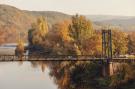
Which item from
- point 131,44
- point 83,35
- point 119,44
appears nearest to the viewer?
point 119,44

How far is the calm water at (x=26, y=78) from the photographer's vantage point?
84.4 meters

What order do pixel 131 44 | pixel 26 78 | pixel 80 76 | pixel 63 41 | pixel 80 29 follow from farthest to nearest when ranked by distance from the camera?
pixel 63 41
pixel 131 44
pixel 80 29
pixel 26 78
pixel 80 76

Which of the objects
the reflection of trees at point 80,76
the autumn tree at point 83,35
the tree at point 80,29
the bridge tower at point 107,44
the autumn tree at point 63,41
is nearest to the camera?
the reflection of trees at point 80,76

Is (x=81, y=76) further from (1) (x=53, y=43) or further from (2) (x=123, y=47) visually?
(1) (x=53, y=43)

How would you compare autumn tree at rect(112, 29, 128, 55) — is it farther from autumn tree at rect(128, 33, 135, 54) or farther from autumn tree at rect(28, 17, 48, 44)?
autumn tree at rect(28, 17, 48, 44)

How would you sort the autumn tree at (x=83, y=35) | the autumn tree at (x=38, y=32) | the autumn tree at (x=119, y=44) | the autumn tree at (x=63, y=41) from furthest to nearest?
the autumn tree at (x=38, y=32)
the autumn tree at (x=63, y=41)
the autumn tree at (x=119, y=44)
the autumn tree at (x=83, y=35)

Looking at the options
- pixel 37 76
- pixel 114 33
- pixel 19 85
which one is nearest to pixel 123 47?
pixel 114 33

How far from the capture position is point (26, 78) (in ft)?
321

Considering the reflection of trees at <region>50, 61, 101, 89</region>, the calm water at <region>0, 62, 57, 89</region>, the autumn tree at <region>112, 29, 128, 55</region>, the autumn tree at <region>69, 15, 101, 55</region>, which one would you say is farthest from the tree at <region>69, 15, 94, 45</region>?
the reflection of trees at <region>50, 61, 101, 89</region>

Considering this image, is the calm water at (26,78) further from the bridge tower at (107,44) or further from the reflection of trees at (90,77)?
the bridge tower at (107,44)

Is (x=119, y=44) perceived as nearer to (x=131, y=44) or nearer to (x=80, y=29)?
(x=131, y=44)

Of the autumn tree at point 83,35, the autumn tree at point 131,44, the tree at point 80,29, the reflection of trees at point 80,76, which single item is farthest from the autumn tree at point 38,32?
the reflection of trees at point 80,76

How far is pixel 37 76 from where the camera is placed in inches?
3900

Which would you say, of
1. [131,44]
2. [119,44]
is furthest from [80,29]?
[131,44]
